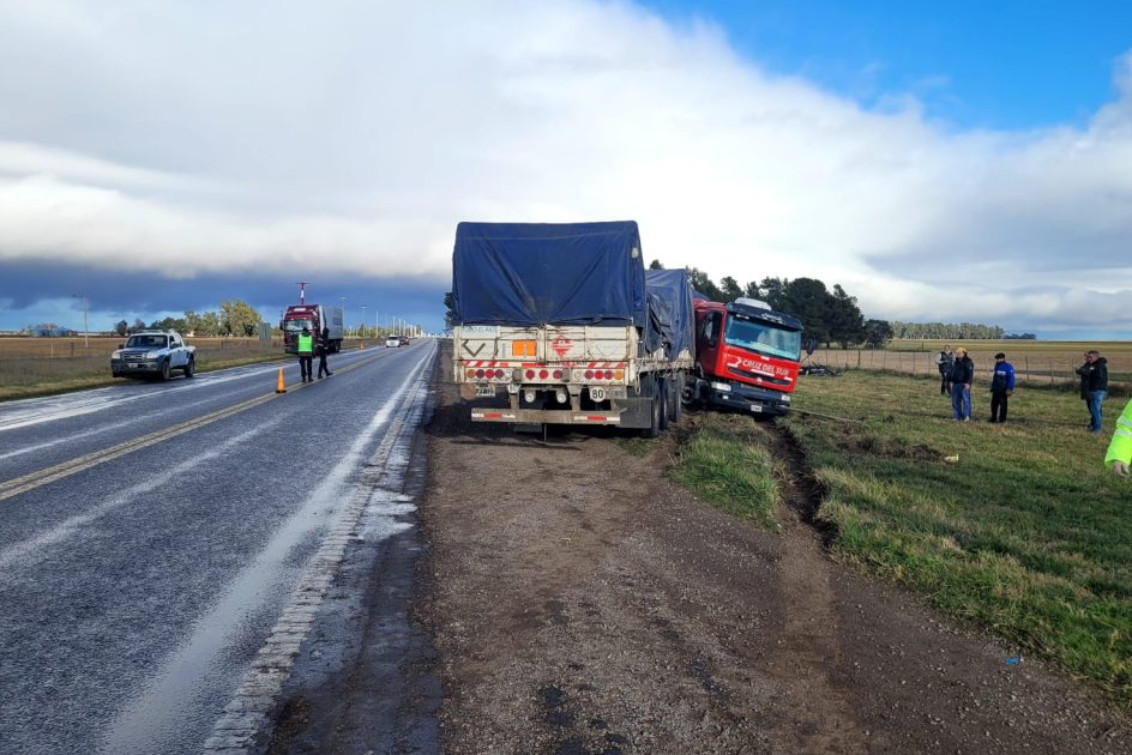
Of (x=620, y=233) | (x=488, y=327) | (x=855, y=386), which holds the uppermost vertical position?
(x=620, y=233)

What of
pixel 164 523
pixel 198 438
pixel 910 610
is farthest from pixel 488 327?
pixel 910 610

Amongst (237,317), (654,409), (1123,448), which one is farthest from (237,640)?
(237,317)

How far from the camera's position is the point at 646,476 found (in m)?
10.5

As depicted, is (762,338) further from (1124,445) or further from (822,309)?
(822,309)

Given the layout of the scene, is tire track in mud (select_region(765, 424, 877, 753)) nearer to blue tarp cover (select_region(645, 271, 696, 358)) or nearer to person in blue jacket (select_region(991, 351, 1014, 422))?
blue tarp cover (select_region(645, 271, 696, 358))

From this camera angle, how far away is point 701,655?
4.49 meters

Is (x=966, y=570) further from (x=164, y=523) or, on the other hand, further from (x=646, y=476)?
(x=164, y=523)

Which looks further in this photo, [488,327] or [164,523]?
[488,327]

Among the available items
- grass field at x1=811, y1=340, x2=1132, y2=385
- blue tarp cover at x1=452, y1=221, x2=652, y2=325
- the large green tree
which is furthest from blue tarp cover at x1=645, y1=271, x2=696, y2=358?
the large green tree

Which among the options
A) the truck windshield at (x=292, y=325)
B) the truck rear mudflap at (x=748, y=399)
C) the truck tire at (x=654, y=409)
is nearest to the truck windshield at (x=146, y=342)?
the truck rear mudflap at (x=748, y=399)

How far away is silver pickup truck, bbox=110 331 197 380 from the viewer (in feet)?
93.3

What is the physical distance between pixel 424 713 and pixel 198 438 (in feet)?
34.1

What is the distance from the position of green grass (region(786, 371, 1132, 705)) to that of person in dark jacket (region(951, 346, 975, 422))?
149cm

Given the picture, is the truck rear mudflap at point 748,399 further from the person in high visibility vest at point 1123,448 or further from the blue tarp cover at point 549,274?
the person in high visibility vest at point 1123,448
